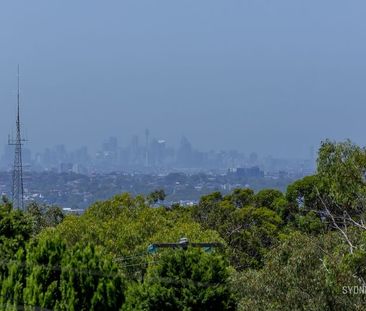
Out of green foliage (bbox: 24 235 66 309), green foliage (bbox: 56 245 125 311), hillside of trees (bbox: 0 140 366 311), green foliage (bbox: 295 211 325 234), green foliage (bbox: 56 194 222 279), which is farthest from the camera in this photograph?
green foliage (bbox: 295 211 325 234)

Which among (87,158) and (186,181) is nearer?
(186,181)

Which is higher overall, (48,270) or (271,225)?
(48,270)

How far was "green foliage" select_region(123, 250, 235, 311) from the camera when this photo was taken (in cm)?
1234

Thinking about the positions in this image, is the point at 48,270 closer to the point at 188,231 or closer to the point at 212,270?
the point at 212,270

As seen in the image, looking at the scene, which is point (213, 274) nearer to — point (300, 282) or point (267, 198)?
point (300, 282)

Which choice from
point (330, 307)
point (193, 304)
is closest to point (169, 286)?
point (193, 304)

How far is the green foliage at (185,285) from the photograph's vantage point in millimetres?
12336

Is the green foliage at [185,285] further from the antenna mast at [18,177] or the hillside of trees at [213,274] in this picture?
the antenna mast at [18,177]

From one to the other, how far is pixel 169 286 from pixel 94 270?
55.5 inches

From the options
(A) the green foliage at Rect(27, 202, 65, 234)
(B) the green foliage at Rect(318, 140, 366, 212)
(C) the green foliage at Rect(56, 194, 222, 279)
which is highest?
(B) the green foliage at Rect(318, 140, 366, 212)

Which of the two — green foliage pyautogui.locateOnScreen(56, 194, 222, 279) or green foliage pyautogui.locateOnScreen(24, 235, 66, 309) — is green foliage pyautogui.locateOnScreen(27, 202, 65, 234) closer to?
green foliage pyautogui.locateOnScreen(56, 194, 222, 279)

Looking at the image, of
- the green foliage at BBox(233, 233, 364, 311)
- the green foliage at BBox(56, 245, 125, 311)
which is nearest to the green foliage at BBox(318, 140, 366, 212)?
the green foliage at BBox(233, 233, 364, 311)

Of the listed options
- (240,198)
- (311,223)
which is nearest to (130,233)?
(311,223)

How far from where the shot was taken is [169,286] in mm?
12578
